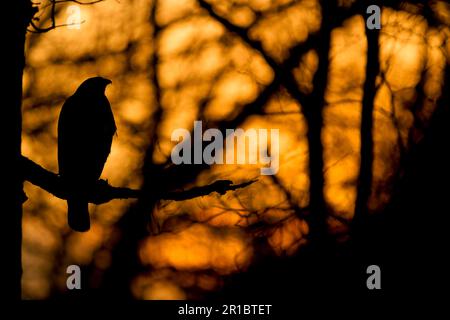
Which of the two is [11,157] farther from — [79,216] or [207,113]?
[207,113]

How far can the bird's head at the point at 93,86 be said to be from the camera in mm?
2566

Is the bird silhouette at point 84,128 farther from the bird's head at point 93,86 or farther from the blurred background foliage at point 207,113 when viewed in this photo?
the blurred background foliage at point 207,113

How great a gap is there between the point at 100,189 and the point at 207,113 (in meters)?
1.06

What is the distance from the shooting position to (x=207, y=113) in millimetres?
2771

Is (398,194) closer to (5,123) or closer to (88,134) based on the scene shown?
(88,134)

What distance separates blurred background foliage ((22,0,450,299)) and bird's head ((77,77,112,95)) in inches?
9.2

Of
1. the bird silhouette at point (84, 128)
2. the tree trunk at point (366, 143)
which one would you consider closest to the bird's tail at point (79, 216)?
the bird silhouette at point (84, 128)

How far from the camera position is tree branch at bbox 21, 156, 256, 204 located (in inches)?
60.5

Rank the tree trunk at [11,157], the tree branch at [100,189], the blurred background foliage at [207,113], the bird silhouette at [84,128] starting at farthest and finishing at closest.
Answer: the blurred background foliage at [207,113]
the bird silhouette at [84,128]
the tree branch at [100,189]
the tree trunk at [11,157]

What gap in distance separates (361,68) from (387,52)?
0.18 metres

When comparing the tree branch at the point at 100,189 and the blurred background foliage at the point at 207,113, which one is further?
the blurred background foliage at the point at 207,113

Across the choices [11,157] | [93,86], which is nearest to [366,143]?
[93,86]

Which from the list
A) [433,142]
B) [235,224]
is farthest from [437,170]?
[235,224]

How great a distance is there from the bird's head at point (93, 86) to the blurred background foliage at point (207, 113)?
23cm
